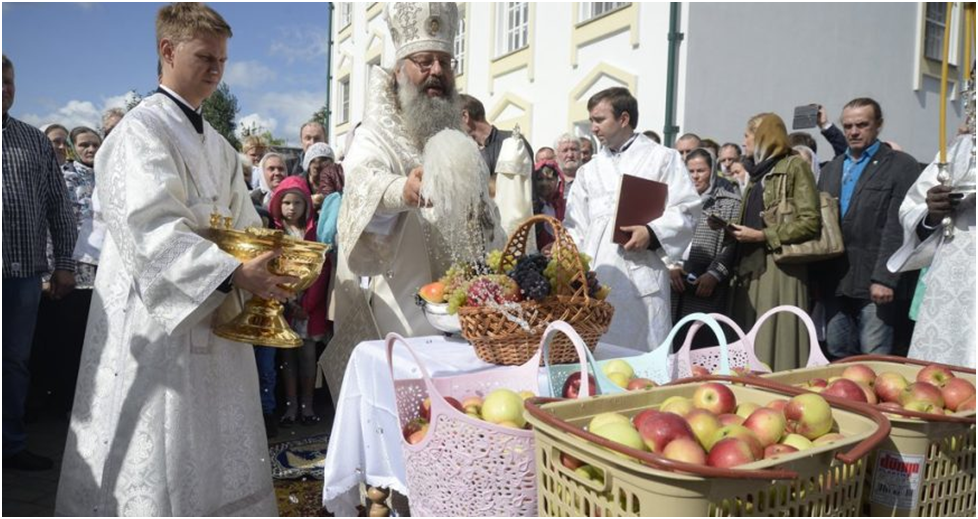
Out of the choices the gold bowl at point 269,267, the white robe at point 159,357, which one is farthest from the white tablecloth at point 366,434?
the white robe at point 159,357

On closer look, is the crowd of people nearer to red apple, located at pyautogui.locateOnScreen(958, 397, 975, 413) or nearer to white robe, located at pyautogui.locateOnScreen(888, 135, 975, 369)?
white robe, located at pyautogui.locateOnScreen(888, 135, 975, 369)

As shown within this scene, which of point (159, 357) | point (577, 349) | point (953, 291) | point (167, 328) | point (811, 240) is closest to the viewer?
point (577, 349)

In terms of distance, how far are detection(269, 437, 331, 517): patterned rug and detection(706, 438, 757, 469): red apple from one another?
1.79 metres

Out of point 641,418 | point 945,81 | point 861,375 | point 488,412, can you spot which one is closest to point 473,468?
point 488,412

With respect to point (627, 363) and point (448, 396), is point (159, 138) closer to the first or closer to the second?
point (448, 396)

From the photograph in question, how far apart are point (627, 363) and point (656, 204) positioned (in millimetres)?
1621

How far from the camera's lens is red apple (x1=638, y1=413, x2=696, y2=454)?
146 cm

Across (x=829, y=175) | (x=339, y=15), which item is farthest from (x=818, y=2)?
(x=339, y=15)

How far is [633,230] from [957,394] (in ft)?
6.36

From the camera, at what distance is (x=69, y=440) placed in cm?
238

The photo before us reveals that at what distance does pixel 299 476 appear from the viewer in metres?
3.63

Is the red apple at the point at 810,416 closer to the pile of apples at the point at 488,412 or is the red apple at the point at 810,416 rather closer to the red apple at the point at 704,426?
the red apple at the point at 704,426

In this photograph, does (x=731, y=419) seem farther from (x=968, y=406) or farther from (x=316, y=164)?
(x=316, y=164)

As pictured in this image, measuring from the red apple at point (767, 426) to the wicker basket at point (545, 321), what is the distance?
767mm
